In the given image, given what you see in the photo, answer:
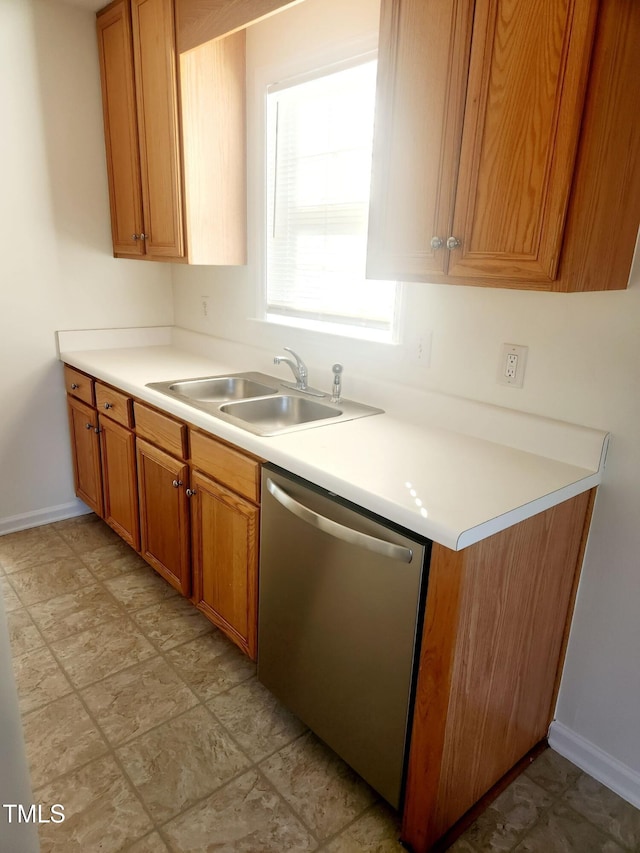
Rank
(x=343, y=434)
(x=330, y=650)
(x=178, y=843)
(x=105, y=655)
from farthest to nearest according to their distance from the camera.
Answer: (x=105, y=655), (x=343, y=434), (x=330, y=650), (x=178, y=843)

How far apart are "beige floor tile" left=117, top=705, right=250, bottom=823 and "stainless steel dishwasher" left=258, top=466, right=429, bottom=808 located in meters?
0.23

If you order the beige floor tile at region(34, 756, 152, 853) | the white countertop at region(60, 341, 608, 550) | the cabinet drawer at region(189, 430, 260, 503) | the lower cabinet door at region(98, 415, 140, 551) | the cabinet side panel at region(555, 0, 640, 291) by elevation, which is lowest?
the beige floor tile at region(34, 756, 152, 853)

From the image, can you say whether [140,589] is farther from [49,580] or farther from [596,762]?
[596,762]

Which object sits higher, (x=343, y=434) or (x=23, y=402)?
(x=343, y=434)

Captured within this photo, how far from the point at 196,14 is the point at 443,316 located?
1.48 meters

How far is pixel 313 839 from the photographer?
4.76 ft

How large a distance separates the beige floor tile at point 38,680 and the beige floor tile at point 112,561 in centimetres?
54

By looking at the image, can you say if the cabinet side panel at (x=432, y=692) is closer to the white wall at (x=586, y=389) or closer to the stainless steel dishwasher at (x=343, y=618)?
the stainless steel dishwasher at (x=343, y=618)

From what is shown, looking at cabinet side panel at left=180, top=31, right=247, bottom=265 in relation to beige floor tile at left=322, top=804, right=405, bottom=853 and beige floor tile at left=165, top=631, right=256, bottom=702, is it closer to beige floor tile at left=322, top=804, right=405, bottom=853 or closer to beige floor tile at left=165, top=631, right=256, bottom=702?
beige floor tile at left=165, top=631, right=256, bottom=702

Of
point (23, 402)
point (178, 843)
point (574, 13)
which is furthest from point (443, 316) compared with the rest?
point (23, 402)

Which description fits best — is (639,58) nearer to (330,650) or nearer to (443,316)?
(443,316)

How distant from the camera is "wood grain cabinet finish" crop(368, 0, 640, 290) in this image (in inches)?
45.4

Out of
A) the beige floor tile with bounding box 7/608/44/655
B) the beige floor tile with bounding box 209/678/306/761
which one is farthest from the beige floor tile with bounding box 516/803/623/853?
the beige floor tile with bounding box 7/608/44/655

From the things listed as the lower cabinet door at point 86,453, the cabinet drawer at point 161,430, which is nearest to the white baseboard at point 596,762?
the cabinet drawer at point 161,430
